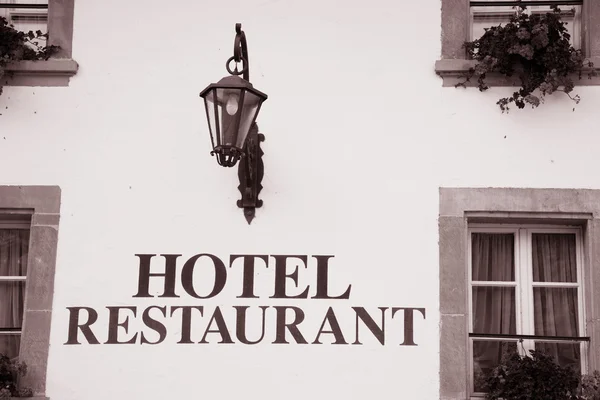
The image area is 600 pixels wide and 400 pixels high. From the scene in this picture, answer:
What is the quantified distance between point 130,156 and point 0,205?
3.09ft

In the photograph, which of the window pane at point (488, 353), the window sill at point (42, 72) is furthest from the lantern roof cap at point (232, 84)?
the window pane at point (488, 353)

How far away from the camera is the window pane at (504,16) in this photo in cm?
786

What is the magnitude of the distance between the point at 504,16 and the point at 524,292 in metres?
2.00

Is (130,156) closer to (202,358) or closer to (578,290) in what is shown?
(202,358)

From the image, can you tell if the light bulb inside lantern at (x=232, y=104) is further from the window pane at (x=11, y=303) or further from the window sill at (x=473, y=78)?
the window pane at (x=11, y=303)

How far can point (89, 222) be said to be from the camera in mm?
7477

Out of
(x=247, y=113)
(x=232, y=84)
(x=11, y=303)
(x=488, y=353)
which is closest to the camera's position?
(x=232, y=84)

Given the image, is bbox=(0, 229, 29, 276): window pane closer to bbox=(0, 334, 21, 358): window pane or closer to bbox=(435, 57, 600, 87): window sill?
bbox=(0, 334, 21, 358): window pane

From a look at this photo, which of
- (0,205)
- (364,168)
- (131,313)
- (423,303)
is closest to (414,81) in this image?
(364,168)

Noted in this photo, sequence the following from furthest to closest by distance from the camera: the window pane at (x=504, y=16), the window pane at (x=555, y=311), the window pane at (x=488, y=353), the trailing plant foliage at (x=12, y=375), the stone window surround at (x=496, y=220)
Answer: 1. the window pane at (x=504, y=16)
2. the window pane at (x=555, y=311)
3. the window pane at (x=488, y=353)
4. the stone window surround at (x=496, y=220)
5. the trailing plant foliage at (x=12, y=375)

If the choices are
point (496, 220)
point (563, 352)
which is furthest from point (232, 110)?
point (563, 352)

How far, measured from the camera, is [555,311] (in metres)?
7.45

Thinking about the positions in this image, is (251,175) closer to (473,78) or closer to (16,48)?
(473,78)

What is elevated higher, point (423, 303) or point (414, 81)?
point (414, 81)
